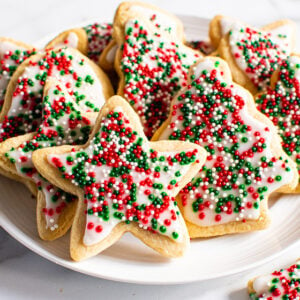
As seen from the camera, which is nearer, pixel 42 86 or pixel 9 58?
pixel 42 86

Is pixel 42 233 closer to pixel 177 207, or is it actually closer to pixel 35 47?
pixel 177 207

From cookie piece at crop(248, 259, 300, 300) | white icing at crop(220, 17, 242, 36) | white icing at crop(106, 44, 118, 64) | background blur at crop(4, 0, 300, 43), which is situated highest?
white icing at crop(220, 17, 242, 36)

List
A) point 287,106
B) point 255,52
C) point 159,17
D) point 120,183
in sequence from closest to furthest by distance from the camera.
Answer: point 120,183, point 287,106, point 255,52, point 159,17

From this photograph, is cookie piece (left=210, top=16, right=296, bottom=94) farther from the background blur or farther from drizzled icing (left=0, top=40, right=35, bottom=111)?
drizzled icing (left=0, top=40, right=35, bottom=111)

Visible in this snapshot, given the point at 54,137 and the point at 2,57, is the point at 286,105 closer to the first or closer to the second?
the point at 54,137

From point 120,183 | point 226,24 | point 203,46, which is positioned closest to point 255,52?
point 226,24

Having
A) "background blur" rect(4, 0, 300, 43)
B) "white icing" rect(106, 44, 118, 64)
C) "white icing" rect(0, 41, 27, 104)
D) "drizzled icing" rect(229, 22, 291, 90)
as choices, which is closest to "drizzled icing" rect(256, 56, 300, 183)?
"drizzled icing" rect(229, 22, 291, 90)
